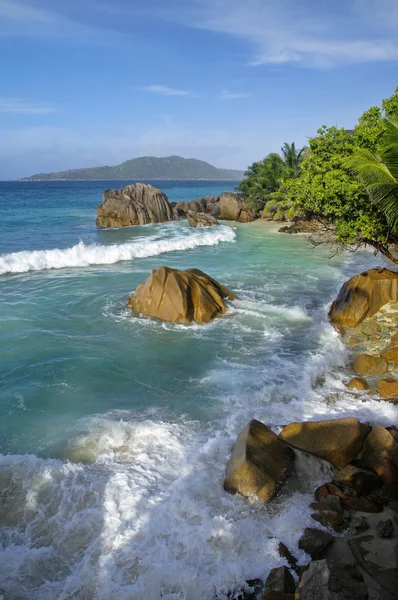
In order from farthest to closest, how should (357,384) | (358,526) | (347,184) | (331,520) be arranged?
(347,184) → (357,384) → (331,520) → (358,526)

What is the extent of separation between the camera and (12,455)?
8297mm

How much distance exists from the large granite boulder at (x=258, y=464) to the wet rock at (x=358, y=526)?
128 cm

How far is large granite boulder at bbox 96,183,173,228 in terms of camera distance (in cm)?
4384

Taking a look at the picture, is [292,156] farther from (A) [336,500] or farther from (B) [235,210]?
(A) [336,500]

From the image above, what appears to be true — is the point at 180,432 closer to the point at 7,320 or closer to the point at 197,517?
the point at 197,517

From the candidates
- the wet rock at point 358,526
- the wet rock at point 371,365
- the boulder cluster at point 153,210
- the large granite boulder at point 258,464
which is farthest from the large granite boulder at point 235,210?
the wet rock at point 358,526

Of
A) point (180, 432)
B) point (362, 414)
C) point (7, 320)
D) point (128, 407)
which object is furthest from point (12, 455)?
point (7, 320)

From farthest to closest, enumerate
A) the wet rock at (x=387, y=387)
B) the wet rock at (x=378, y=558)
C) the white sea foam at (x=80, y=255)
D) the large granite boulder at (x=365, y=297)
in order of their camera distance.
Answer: the white sea foam at (x=80, y=255)
the large granite boulder at (x=365, y=297)
the wet rock at (x=387, y=387)
the wet rock at (x=378, y=558)

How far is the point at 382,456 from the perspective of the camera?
7.46 m

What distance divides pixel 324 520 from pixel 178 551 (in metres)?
2.23

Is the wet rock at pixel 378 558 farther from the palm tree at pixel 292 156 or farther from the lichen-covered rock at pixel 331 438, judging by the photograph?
the palm tree at pixel 292 156

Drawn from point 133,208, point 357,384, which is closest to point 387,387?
point 357,384

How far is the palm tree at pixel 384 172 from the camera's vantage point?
1155 cm

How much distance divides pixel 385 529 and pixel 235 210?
4416cm
